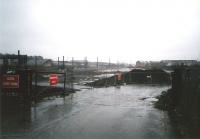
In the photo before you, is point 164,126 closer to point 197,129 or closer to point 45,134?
point 197,129

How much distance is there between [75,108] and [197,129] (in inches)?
260

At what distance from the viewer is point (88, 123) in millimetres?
11141

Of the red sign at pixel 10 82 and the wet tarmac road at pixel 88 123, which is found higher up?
the red sign at pixel 10 82

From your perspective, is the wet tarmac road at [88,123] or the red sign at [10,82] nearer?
the wet tarmac road at [88,123]

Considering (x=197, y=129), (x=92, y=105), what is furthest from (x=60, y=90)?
(x=197, y=129)

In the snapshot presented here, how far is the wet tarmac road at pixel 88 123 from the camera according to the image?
936 centimetres

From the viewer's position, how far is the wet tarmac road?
9.36m

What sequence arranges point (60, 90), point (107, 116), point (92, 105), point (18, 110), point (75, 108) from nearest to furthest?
1. point (107, 116)
2. point (18, 110)
3. point (75, 108)
4. point (92, 105)
5. point (60, 90)

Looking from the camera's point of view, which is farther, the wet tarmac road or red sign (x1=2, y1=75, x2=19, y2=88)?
red sign (x1=2, y1=75, x2=19, y2=88)

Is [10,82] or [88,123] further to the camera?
[10,82]

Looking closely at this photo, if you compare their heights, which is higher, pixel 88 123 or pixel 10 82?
pixel 10 82

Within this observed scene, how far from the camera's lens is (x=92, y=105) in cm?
1611

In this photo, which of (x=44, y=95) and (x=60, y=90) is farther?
(x=60, y=90)

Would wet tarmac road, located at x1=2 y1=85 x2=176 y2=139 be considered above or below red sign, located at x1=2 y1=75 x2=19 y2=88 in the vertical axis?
below
